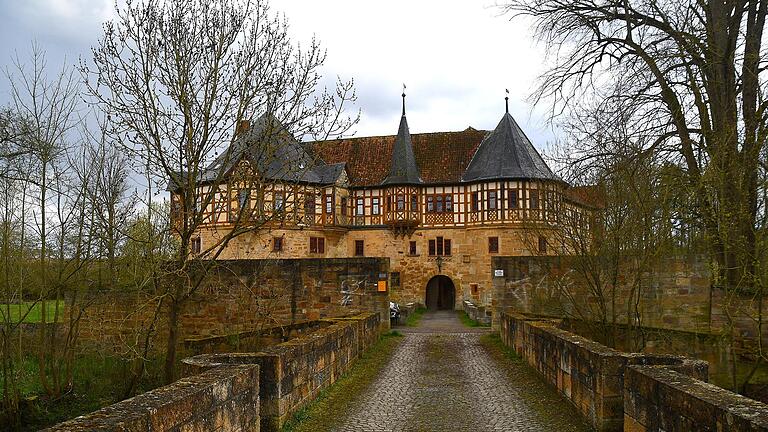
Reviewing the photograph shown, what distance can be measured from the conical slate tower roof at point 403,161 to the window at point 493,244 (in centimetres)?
543

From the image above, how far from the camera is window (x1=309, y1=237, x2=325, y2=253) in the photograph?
3688 centimetres

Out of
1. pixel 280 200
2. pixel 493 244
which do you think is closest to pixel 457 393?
pixel 280 200

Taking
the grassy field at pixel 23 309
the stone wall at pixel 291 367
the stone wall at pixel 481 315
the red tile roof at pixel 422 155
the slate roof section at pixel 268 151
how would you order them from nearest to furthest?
the stone wall at pixel 291 367, the slate roof section at pixel 268 151, the grassy field at pixel 23 309, the stone wall at pixel 481 315, the red tile roof at pixel 422 155

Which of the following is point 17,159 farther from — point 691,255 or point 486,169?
point 486,169

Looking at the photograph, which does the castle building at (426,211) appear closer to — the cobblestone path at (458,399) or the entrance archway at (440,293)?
the entrance archway at (440,293)

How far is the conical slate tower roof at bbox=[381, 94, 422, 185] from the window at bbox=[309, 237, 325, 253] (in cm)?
484

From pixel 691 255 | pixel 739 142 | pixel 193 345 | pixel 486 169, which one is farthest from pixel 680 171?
pixel 486 169

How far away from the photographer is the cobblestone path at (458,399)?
7.99m

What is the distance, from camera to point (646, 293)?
18.5m

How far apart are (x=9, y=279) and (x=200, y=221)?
4674 mm

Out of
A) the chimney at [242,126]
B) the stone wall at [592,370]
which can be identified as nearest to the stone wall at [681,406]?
the stone wall at [592,370]

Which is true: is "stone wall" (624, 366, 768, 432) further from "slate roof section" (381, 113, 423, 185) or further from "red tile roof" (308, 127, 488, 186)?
"red tile roof" (308, 127, 488, 186)

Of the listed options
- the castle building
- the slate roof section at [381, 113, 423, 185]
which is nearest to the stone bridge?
the castle building

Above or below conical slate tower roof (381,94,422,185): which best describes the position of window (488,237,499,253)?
below
